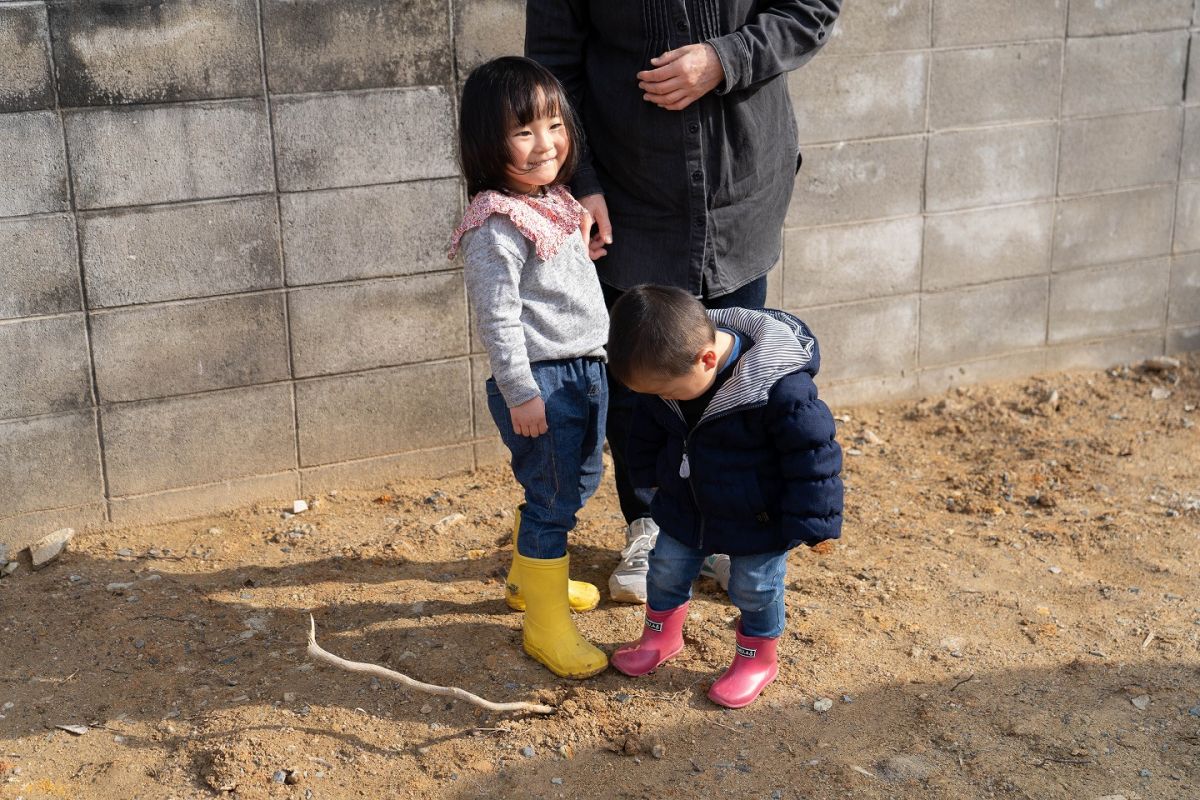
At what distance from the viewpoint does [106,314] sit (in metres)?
3.74

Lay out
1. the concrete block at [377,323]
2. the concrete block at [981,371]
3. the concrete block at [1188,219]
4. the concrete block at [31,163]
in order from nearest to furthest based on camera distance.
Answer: the concrete block at [31,163], the concrete block at [377,323], the concrete block at [981,371], the concrete block at [1188,219]

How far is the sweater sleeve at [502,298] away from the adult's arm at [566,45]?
0.41 meters

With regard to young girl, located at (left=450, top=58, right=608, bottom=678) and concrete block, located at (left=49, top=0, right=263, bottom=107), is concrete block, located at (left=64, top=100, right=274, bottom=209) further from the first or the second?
young girl, located at (left=450, top=58, right=608, bottom=678)

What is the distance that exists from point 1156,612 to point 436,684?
6.22ft

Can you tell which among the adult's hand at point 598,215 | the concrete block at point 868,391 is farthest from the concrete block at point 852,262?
the adult's hand at point 598,215

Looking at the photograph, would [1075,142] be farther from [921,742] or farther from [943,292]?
[921,742]

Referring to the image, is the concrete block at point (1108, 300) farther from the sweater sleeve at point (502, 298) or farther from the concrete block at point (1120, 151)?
the sweater sleeve at point (502, 298)

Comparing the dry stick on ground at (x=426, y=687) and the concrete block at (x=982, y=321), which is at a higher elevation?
the concrete block at (x=982, y=321)

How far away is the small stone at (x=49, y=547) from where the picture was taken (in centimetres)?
373

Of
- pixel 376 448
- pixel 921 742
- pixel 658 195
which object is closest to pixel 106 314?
pixel 376 448

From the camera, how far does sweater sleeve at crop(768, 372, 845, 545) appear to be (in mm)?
2715

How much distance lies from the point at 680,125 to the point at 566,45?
350mm

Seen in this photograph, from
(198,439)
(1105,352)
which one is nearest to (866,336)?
(1105,352)

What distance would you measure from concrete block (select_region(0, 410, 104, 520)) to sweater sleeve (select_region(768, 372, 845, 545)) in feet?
7.03
